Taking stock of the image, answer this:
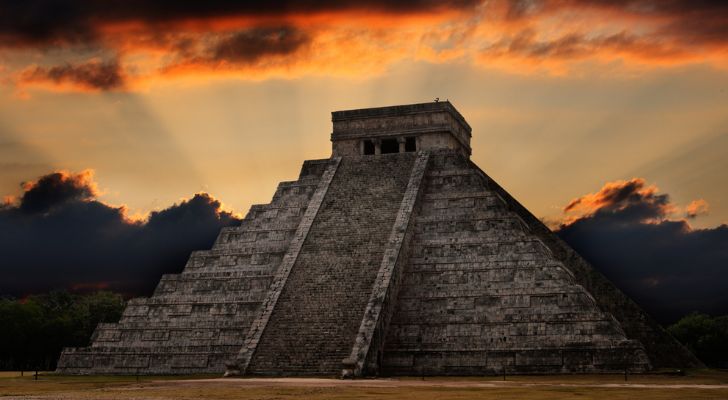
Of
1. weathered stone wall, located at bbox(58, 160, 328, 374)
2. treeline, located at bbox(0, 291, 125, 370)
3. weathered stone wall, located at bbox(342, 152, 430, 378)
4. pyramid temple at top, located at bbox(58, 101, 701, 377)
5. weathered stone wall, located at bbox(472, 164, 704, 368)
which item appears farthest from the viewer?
treeline, located at bbox(0, 291, 125, 370)

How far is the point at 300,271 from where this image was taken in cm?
3834

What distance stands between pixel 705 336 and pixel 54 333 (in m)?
42.0

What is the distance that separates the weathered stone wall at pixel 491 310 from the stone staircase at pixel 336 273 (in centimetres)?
168

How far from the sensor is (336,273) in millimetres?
37594

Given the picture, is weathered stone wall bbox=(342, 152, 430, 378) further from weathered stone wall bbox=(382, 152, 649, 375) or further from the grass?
the grass

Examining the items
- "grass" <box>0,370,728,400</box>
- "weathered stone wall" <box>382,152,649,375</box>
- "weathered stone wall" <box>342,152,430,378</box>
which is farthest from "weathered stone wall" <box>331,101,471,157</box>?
"grass" <box>0,370,728,400</box>

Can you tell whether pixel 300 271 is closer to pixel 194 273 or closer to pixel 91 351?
pixel 194 273

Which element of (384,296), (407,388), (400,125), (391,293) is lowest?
(407,388)

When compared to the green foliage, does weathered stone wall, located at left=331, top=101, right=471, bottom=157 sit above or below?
above

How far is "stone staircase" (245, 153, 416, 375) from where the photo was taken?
3388 centimetres

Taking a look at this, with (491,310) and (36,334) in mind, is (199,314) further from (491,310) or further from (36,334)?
(36,334)

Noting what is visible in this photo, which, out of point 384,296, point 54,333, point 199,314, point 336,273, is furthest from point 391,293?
point 54,333

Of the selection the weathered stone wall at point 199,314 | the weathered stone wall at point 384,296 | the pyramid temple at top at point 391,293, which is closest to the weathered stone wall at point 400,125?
the pyramid temple at top at point 391,293

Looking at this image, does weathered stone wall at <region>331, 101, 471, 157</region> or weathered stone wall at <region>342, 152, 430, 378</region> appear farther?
weathered stone wall at <region>331, 101, 471, 157</region>
